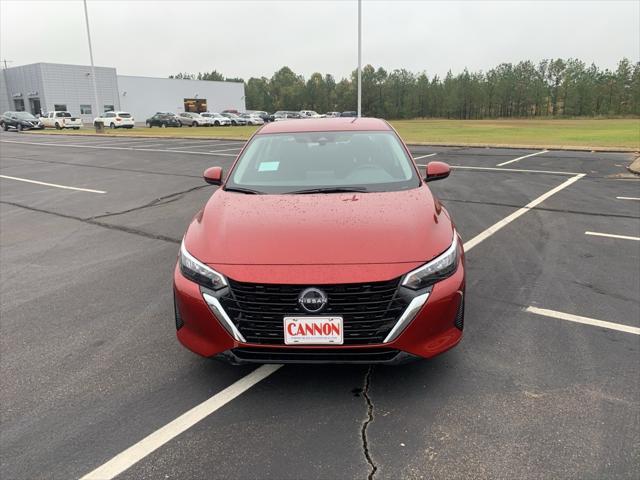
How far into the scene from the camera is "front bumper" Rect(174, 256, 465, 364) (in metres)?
2.70

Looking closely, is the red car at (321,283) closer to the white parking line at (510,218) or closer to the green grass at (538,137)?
the white parking line at (510,218)

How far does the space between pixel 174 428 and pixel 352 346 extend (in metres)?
1.09

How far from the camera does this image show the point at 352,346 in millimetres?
2676

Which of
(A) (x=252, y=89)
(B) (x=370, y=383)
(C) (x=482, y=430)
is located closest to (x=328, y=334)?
(B) (x=370, y=383)

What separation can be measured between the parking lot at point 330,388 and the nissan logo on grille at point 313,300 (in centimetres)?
66

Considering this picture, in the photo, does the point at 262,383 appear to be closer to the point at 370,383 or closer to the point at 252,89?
the point at 370,383

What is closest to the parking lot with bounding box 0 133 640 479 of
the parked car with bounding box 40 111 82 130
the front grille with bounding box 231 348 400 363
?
the front grille with bounding box 231 348 400 363

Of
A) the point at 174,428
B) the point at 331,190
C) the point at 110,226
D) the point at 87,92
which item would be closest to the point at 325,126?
the point at 331,190

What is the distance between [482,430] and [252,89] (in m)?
135

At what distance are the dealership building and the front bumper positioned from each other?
67478 millimetres

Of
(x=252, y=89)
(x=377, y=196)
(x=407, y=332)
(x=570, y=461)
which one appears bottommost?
Answer: (x=570, y=461)

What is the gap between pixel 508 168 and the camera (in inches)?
546

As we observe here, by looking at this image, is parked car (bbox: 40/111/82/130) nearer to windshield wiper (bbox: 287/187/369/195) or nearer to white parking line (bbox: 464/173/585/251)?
white parking line (bbox: 464/173/585/251)

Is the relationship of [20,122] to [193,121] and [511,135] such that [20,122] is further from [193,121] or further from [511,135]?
[511,135]
